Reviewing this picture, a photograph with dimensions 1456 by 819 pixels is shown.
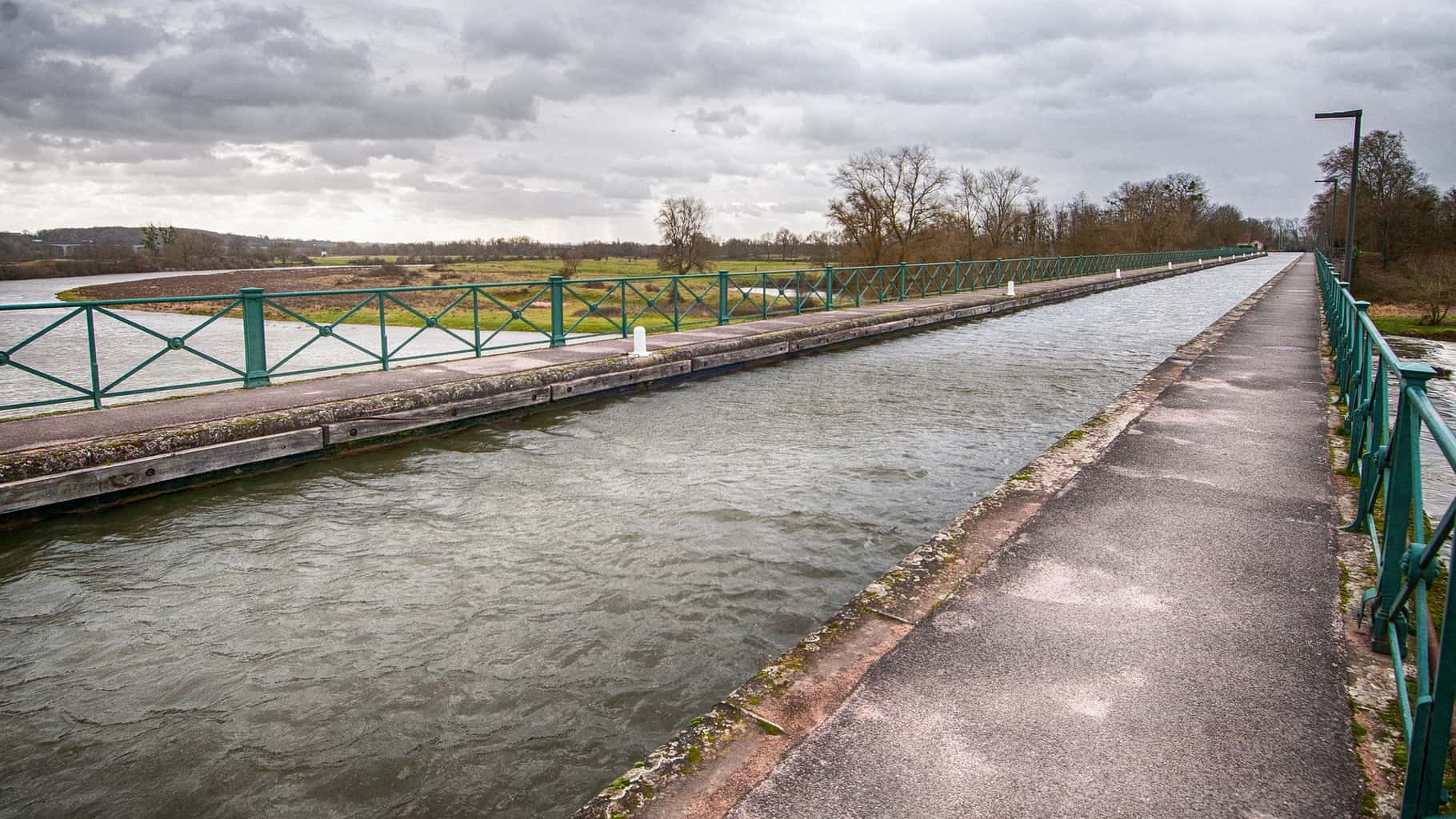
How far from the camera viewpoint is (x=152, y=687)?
3859mm

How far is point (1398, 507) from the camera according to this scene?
313 cm

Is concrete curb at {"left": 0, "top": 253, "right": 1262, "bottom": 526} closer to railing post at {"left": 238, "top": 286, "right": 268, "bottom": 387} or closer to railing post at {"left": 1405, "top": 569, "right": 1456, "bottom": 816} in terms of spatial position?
railing post at {"left": 238, "top": 286, "right": 268, "bottom": 387}

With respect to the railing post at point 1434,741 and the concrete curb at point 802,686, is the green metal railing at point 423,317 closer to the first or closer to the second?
the concrete curb at point 802,686

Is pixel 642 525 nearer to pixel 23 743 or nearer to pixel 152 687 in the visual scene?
pixel 152 687

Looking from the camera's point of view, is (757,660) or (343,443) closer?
(757,660)

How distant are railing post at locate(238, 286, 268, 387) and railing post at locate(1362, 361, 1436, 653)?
9.51 m

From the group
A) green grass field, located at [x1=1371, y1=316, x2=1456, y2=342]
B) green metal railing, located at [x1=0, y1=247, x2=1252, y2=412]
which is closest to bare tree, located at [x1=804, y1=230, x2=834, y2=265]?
green metal railing, located at [x1=0, y1=247, x2=1252, y2=412]

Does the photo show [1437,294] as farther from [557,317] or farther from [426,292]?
[426,292]

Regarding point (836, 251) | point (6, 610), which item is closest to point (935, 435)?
point (6, 610)

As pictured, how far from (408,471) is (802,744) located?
5729mm

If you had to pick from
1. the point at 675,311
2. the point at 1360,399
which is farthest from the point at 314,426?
the point at 1360,399

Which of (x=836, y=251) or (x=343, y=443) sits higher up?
(x=836, y=251)

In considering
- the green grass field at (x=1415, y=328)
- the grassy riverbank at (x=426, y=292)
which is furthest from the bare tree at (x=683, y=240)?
the green grass field at (x=1415, y=328)

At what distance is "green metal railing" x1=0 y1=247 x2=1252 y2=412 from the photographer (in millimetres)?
8930
